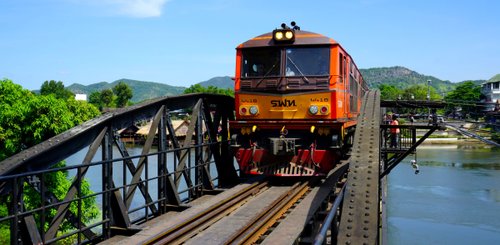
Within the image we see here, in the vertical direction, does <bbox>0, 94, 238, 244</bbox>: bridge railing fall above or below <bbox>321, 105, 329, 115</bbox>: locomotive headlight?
below

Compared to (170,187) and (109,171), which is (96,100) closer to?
(170,187)

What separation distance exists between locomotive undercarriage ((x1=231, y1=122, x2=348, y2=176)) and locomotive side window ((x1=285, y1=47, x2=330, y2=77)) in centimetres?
134

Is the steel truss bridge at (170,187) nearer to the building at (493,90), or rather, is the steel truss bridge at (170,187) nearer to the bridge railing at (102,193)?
the bridge railing at (102,193)

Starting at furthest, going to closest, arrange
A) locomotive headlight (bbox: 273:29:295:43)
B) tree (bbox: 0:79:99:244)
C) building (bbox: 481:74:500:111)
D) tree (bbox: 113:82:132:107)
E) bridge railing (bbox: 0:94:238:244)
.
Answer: tree (bbox: 113:82:132:107) < building (bbox: 481:74:500:111) < tree (bbox: 0:79:99:244) < locomotive headlight (bbox: 273:29:295:43) < bridge railing (bbox: 0:94:238:244)

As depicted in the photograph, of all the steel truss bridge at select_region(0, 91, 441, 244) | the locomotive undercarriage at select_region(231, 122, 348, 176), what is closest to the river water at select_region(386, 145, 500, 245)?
the steel truss bridge at select_region(0, 91, 441, 244)

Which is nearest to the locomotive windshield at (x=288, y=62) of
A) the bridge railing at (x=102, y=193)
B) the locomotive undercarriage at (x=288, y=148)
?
the locomotive undercarriage at (x=288, y=148)

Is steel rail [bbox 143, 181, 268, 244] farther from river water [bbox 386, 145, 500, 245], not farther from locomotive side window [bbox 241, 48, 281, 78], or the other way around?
river water [bbox 386, 145, 500, 245]

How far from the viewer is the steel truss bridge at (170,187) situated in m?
3.42

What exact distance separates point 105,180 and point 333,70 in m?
6.47

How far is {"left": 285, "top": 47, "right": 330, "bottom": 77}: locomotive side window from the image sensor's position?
38.7ft

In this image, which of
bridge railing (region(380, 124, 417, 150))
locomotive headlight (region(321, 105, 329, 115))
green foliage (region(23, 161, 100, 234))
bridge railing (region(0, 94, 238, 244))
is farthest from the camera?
green foliage (region(23, 161, 100, 234))

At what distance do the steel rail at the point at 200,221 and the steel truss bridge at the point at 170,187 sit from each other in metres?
0.03

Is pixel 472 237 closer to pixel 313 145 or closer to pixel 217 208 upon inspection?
pixel 313 145

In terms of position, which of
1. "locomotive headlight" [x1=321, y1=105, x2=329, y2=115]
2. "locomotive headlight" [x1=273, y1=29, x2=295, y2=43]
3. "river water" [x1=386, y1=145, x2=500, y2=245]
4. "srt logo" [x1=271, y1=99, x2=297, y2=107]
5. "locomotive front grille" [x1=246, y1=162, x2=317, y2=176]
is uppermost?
"locomotive headlight" [x1=273, y1=29, x2=295, y2=43]
